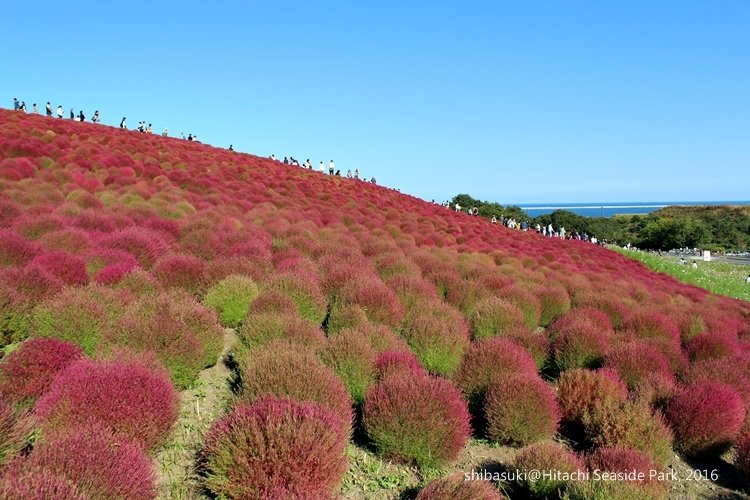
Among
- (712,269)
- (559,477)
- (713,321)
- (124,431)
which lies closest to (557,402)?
(559,477)

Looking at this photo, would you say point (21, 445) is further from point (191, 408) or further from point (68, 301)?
point (68, 301)

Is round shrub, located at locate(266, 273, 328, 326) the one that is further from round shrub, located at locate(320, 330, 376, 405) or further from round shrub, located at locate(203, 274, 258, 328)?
round shrub, located at locate(320, 330, 376, 405)

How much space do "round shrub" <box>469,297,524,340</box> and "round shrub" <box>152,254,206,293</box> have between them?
408 centimetres

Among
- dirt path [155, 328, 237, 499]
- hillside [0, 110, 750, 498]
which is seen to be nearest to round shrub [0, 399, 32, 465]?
hillside [0, 110, 750, 498]

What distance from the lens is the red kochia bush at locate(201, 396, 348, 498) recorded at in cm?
310

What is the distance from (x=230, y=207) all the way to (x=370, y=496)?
38.4 ft

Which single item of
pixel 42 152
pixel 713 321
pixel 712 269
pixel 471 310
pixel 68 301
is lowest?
pixel 712 269

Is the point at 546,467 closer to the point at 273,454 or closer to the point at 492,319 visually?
the point at 273,454

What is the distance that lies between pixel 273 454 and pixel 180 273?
4574 mm

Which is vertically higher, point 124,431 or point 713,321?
point 124,431

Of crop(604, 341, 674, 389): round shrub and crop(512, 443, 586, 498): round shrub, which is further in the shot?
crop(604, 341, 674, 389): round shrub

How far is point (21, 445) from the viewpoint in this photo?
301cm

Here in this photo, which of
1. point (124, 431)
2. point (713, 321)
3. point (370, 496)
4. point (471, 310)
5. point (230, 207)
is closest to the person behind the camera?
point (124, 431)

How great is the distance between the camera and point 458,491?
3377 millimetres
